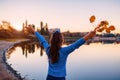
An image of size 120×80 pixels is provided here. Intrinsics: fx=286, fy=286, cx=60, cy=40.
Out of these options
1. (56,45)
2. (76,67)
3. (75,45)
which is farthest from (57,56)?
(76,67)

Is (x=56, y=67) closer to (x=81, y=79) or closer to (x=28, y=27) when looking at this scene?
(x=28, y=27)

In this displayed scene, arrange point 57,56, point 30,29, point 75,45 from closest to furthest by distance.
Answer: point 75,45
point 57,56
point 30,29

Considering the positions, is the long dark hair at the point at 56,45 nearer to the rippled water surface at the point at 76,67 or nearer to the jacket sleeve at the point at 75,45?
the jacket sleeve at the point at 75,45

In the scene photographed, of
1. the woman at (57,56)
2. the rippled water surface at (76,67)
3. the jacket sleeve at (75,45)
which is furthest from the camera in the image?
the rippled water surface at (76,67)

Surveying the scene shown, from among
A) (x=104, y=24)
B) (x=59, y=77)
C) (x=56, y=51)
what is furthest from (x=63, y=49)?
(x=104, y=24)

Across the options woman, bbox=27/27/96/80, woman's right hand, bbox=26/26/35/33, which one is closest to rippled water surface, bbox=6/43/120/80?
woman's right hand, bbox=26/26/35/33

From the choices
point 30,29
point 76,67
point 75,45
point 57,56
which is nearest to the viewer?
point 75,45

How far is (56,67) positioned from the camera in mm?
4094

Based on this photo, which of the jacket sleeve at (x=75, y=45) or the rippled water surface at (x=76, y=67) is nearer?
the jacket sleeve at (x=75, y=45)

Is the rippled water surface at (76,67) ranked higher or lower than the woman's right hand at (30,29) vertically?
lower

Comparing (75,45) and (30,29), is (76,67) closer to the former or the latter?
(30,29)

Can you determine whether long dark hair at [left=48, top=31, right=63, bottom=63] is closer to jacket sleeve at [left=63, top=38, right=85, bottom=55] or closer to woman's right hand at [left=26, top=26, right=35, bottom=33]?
jacket sleeve at [left=63, top=38, right=85, bottom=55]

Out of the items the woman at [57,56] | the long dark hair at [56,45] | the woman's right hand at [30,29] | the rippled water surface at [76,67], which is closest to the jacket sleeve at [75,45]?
the woman at [57,56]

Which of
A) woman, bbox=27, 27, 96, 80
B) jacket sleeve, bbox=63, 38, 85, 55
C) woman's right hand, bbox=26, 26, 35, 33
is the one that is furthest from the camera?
woman's right hand, bbox=26, 26, 35, 33
